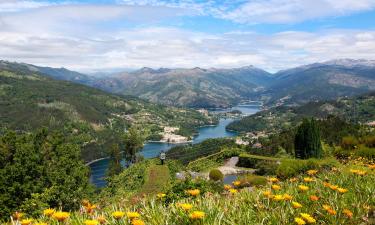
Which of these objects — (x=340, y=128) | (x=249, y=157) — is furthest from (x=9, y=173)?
(x=340, y=128)

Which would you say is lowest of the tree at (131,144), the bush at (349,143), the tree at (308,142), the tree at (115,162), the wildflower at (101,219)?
the tree at (115,162)

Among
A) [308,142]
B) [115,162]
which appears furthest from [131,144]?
[308,142]

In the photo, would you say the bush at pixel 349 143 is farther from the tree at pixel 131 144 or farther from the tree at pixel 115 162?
the tree at pixel 115 162

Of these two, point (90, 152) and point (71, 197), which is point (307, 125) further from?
point (90, 152)

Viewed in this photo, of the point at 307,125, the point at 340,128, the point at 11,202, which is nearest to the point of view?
the point at 11,202

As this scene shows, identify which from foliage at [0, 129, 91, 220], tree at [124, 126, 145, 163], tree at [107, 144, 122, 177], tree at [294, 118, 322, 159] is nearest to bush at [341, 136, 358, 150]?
tree at [294, 118, 322, 159]

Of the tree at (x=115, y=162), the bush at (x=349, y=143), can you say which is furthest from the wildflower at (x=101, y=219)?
the tree at (x=115, y=162)

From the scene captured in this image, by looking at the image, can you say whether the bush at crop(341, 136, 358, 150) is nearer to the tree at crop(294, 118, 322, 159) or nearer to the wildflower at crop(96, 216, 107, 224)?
the tree at crop(294, 118, 322, 159)
